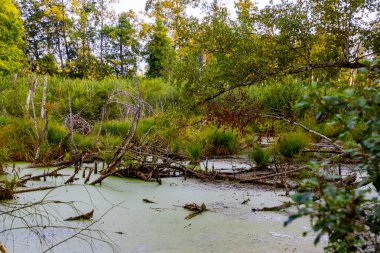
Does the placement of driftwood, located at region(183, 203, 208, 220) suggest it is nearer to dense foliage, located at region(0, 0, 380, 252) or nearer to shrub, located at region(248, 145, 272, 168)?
dense foliage, located at region(0, 0, 380, 252)

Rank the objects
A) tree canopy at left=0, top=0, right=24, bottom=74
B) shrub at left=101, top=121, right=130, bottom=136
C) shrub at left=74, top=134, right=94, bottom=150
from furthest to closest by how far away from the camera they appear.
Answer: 1. tree canopy at left=0, top=0, right=24, bottom=74
2. shrub at left=101, top=121, right=130, bottom=136
3. shrub at left=74, top=134, right=94, bottom=150

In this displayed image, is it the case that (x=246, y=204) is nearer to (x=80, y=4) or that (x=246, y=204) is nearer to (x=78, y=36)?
(x=78, y=36)

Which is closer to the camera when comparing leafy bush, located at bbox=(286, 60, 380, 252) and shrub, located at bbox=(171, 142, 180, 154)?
leafy bush, located at bbox=(286, 60, 380, 252)

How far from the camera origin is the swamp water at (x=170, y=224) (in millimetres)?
2115

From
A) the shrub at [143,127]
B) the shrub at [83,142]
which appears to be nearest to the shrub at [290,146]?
Result: the shrub at [143,127]

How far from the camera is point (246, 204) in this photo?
306 centimetres

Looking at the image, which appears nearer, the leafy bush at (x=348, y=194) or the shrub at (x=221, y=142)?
the leafy bush at (x=348, y=194)

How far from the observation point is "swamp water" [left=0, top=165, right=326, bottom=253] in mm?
2115

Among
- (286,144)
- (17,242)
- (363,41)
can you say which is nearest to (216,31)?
(363,41)

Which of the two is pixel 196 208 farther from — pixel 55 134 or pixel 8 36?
pixel 8 36

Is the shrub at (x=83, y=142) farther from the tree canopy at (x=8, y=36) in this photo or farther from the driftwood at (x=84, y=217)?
the tree canopy at (x=8, y=36)

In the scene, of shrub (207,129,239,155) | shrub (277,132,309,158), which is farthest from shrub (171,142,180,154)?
shrub (277,132,309,158)

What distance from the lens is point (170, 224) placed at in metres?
2.51

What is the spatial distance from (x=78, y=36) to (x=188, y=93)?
1879 cm
